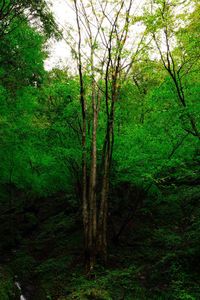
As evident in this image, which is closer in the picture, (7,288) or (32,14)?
(7,288)

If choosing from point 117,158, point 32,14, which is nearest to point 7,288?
point 117,158

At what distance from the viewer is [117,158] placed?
45.3ft

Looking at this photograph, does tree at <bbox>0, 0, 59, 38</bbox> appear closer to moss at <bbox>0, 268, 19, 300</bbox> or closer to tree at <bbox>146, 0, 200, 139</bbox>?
tree at <bbox>146, 0, 200, 139</bbox>

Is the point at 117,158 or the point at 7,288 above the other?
the point at 117,158

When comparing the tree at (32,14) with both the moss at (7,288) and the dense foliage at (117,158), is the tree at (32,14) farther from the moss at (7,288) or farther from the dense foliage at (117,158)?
the moss at (7,288)

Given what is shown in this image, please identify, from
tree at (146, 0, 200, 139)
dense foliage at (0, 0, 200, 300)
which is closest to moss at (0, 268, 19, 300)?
dense foliage at (0, 0, 200, 300)

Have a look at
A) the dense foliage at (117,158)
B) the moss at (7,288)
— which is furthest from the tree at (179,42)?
the moss at (7,288)

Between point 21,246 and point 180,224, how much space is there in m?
9.70

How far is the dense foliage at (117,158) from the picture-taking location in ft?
38.7

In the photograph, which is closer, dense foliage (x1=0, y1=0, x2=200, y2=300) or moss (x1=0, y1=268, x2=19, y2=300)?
moss (x1=0, y1=268, x2=19, y2=300)

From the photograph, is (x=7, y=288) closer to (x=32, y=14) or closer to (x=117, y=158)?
(x=117, y=158)

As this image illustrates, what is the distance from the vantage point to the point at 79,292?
11.3 meters

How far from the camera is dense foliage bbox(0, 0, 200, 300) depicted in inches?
464

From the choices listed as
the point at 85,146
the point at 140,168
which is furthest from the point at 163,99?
the point at 85,146
